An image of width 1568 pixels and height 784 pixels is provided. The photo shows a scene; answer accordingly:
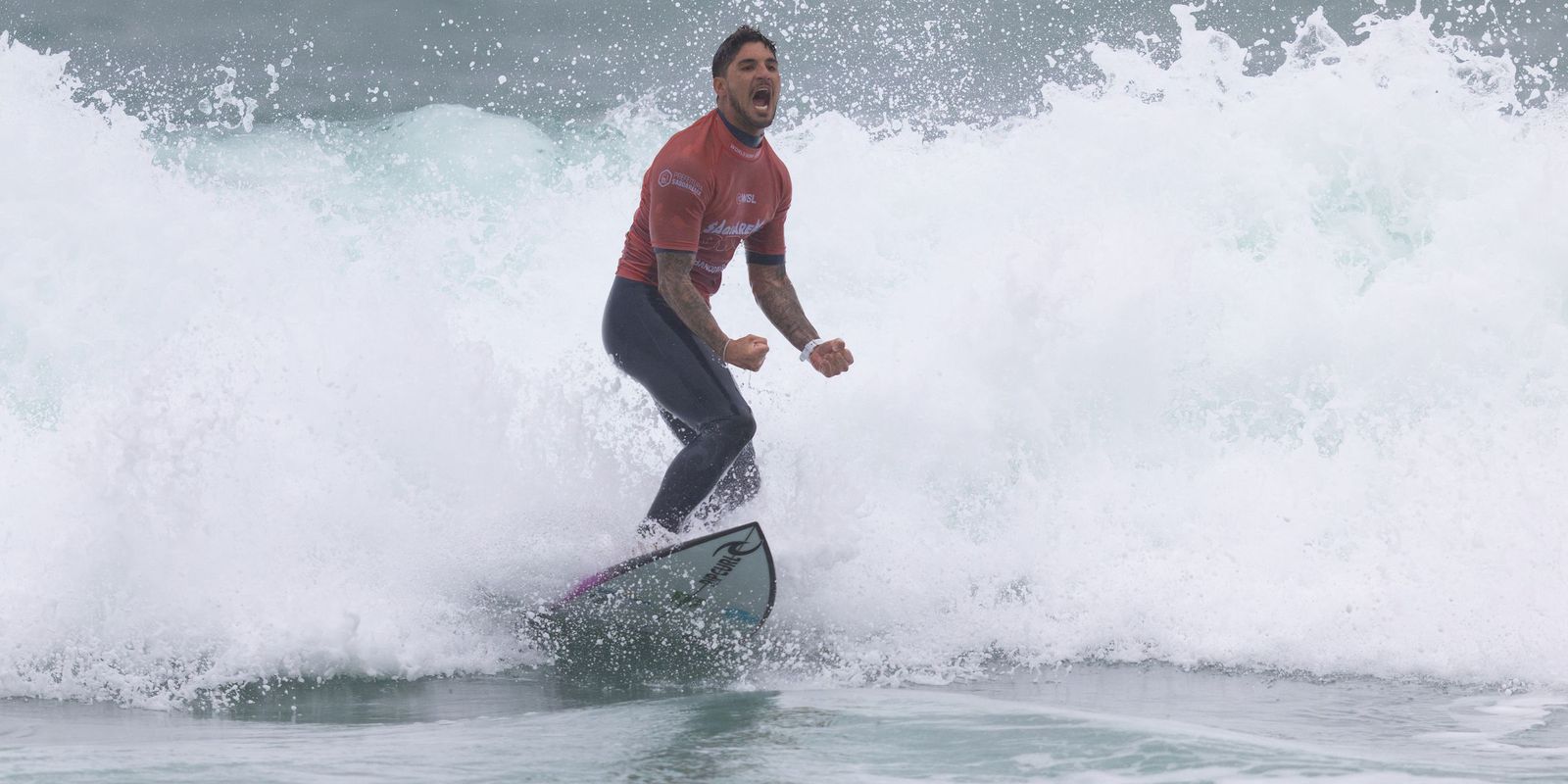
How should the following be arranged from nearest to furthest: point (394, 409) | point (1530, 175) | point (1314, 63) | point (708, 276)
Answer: point (708, 276)
point (394, 409)
point (1530, 175)
point (1314, 63)

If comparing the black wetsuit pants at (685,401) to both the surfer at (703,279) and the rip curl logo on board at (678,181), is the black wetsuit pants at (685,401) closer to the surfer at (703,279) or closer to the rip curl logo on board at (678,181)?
the surfer at (703,279)

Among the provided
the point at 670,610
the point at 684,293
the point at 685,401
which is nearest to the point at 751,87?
the point at 684,293

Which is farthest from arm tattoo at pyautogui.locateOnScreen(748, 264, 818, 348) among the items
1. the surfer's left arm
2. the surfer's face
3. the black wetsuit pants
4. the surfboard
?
the surfboard

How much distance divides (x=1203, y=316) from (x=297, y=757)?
7624 mm

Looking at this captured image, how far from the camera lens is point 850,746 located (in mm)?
3920

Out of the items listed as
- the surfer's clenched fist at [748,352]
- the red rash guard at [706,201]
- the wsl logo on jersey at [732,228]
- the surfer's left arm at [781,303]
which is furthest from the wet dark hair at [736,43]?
the surfer's clenched fist at [748,352]

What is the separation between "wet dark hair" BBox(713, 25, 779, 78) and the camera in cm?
531

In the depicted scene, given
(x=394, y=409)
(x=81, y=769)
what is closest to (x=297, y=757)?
(x=81, y=769)

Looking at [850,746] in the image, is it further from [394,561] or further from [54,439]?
[54,439]

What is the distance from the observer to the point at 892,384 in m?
9.58

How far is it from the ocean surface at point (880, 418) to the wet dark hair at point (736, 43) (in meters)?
1.67

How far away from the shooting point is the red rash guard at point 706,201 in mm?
5246

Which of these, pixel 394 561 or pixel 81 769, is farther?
pixel 394 561

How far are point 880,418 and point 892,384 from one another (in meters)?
0.30
